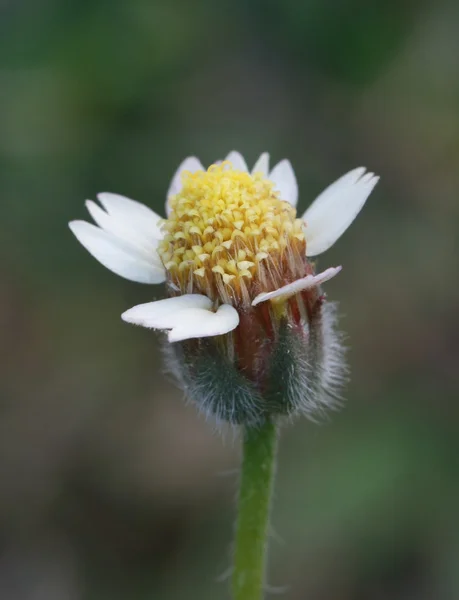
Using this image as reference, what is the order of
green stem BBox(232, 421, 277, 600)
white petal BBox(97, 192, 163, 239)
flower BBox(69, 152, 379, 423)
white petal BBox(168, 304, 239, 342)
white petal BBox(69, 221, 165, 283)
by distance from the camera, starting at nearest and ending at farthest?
white petal BBox(168, 304, 239, 342) → flower BBox(69, 152, 379, 423) → green stem BBox(232, 421, 277, 600) → white petal BBox(69, 221, 165, 283) → white petal BBox(97, 192, 163, 239)

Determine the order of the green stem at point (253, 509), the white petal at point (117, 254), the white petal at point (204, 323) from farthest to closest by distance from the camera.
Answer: the white petal at point (117, 254), the green stem at point (253, 509), the white petal at point (204, 323)

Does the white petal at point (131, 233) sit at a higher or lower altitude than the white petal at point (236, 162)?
lower

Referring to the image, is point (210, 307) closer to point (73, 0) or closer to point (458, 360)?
point (458, 360)

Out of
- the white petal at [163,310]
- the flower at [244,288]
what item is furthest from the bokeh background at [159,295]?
the white petal at [163,310]

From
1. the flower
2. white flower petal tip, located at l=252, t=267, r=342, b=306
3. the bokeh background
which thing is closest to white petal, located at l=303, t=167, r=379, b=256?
the flower

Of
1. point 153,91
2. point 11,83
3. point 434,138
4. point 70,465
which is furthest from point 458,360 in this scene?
point 11,83

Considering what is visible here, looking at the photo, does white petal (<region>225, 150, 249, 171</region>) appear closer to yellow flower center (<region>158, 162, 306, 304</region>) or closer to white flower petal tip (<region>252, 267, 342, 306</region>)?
yellow flower center (<region>158, 162, 306, 304</region>)

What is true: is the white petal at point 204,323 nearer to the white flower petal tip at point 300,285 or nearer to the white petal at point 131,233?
the white flower petal tip at point 300,285
